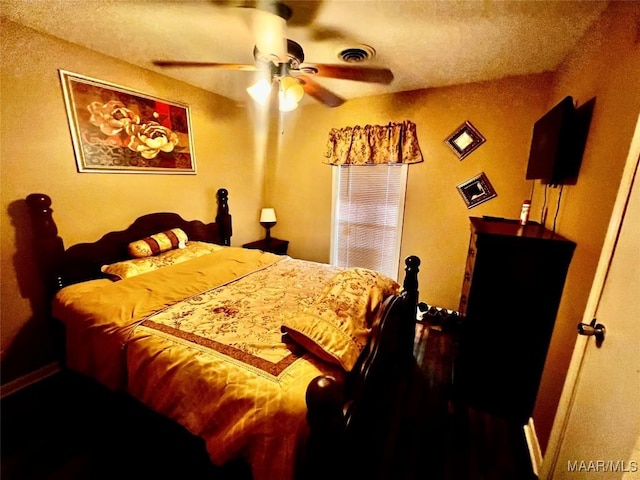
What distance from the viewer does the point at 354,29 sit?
Answer: 168cm

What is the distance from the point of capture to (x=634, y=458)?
2.20 feet

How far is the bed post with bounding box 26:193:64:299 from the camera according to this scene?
1759 millimetres

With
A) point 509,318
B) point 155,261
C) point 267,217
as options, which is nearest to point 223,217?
point 267,217

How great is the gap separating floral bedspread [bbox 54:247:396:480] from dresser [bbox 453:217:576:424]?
1125mm

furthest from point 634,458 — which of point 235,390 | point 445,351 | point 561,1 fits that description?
point 561,1

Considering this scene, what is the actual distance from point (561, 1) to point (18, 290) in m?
3.90

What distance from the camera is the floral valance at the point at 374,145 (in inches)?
113

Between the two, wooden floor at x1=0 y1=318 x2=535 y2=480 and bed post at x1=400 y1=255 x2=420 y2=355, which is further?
bed post at x1=400 y1=255 x2=420 y2=355

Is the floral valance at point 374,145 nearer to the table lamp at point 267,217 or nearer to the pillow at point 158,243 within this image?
the table lamp at point 267,217

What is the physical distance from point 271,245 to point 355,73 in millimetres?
2362

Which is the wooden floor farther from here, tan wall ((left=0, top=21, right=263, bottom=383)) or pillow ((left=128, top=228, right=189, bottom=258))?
pillow ((left=128, top=228, right=189, bottom=258))

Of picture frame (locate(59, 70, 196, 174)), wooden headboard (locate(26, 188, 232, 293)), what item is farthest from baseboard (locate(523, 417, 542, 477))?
picture frame (locate(59, 70, 196, 174))

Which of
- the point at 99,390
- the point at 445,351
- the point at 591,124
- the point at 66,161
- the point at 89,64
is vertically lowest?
the point at 445,351

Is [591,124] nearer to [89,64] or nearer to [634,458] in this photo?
[634,458]
